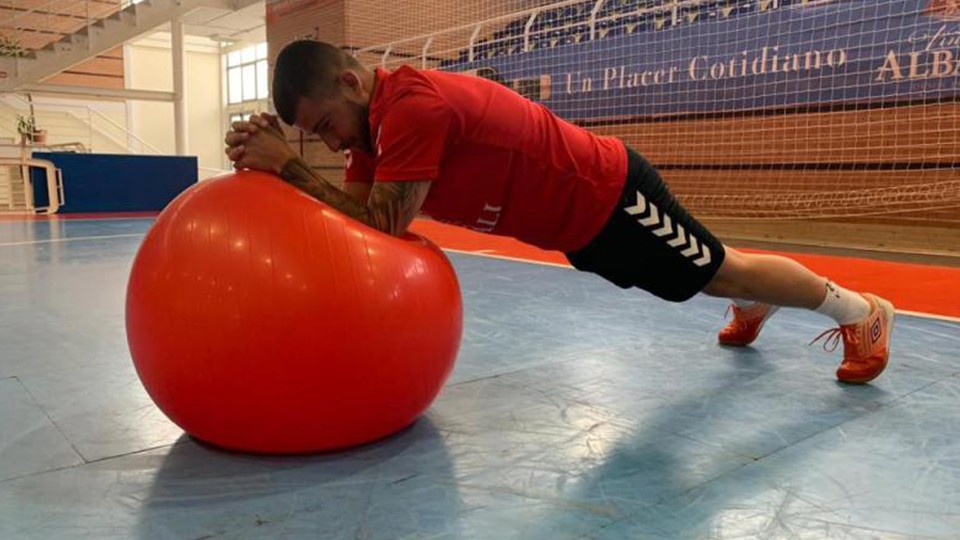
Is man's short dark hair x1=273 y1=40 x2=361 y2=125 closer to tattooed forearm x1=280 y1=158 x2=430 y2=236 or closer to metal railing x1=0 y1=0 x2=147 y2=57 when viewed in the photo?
tattooed forearm x1=280 y1=158 x2=430 y2=236

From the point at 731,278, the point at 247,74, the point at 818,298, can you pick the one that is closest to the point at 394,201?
the point at 731,278

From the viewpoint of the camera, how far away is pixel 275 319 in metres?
1.39

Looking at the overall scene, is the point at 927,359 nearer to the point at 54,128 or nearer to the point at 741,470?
the point at 741,470

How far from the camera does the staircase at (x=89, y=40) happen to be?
1171 centimetres

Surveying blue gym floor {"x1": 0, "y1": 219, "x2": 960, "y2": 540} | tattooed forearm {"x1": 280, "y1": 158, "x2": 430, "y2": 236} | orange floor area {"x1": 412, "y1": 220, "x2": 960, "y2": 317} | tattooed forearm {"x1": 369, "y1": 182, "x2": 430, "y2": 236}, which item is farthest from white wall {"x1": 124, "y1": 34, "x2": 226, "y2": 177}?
tattooed forearm {"x1": 369, "y1": 182, "x2": 430, "y2": 236}

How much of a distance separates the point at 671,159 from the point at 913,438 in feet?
17.5

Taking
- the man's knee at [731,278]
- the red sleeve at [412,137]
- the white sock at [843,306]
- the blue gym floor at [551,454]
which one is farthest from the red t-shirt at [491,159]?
the white sock at [843,306]

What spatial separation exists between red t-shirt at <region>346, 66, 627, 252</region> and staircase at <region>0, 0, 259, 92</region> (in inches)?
462

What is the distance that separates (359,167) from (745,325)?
1.46m

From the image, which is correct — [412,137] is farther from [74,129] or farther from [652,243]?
[74,129]

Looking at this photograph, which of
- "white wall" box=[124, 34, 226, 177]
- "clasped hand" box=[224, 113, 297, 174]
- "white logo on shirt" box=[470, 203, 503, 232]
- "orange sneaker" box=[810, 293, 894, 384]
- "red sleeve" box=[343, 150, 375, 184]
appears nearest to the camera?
"clasped hand" box=[224, 113, 297, 174]

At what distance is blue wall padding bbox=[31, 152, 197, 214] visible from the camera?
9.21 meters

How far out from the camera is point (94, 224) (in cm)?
765

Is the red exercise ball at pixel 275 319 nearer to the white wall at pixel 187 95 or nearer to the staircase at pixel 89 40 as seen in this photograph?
the staircase at pixel 89 40
